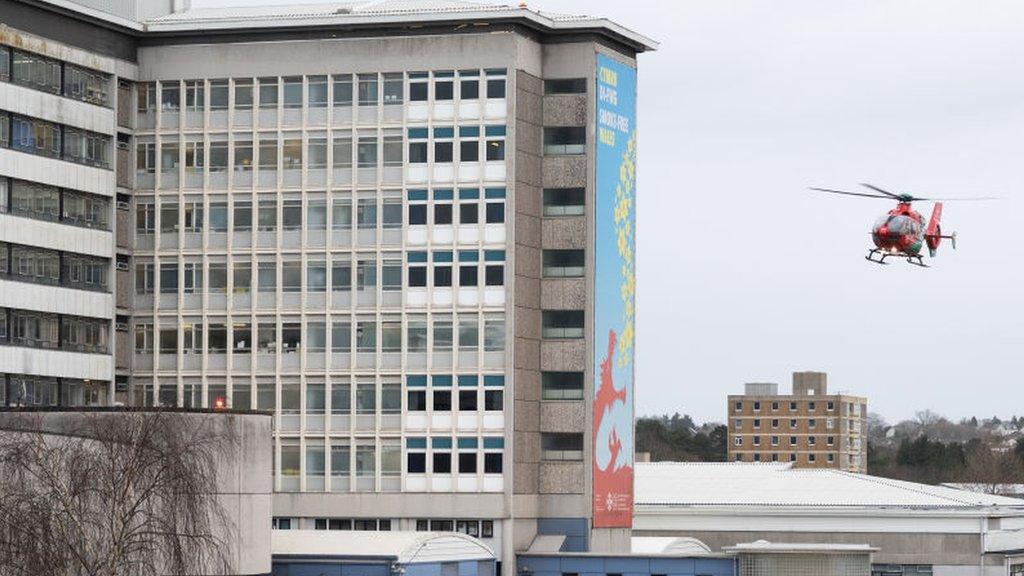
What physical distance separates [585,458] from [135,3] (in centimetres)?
3653

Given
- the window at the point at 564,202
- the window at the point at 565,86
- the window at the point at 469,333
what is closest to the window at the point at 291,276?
the window at the point at 469,333

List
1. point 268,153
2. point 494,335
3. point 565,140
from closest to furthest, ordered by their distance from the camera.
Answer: point 494,335 < point 565,140 < point 268,153

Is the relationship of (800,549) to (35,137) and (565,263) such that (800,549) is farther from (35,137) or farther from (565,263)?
(35,137)

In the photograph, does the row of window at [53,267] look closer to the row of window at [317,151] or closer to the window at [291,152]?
the row of window at [317,151]

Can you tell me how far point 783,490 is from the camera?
177000 millimetres

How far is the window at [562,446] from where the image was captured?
140 meters

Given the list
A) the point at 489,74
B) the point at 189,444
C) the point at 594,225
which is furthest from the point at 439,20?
the point at 189,444

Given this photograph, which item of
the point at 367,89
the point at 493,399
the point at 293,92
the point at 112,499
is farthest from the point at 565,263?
the point at 112,499

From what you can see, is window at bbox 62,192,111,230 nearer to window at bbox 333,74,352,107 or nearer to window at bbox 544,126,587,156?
window at bbox 333,74,352,107

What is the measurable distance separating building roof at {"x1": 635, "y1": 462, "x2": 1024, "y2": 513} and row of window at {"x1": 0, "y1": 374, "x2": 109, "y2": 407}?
150 ft

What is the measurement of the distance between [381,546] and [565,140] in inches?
1075

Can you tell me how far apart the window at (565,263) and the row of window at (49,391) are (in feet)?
84.3

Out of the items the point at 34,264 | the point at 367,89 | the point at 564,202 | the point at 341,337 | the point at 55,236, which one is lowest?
the point at 341,337

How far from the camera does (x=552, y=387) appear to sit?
460 ft
